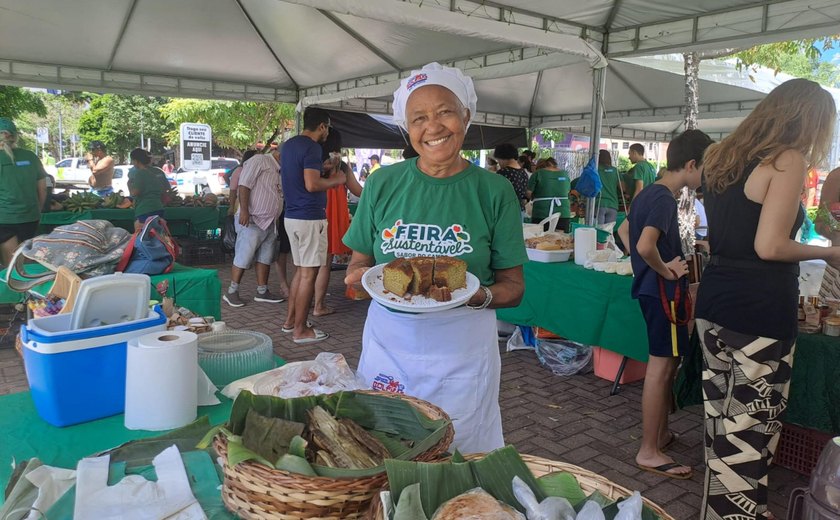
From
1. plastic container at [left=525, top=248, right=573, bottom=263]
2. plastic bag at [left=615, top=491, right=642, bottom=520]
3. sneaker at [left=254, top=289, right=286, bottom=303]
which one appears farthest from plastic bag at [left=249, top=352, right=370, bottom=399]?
sneaker at [left=254, top=289, right=286, bottom=303]

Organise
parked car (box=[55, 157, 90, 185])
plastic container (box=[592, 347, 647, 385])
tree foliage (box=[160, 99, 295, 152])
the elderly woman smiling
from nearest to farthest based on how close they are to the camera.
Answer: the elderly woman smiling, plastic container (box=[592, 347, 647, 385]), tree foliage (box=[160, 99, 295, 152]), parked car (box=[55, 157, 90, 185])

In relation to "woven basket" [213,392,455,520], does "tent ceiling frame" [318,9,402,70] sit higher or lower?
higher

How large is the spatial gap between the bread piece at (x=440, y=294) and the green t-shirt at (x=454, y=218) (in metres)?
0.20

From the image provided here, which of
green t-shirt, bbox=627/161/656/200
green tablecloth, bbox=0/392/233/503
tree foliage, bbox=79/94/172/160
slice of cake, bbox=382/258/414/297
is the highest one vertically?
tree foliage, bbox=79/94/172/160

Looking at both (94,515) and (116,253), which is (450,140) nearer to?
(94,515)

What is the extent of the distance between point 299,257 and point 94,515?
4103 millimetres

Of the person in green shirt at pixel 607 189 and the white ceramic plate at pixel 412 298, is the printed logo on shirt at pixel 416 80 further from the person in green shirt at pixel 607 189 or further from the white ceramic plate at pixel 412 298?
the person in green shirt at pixel 607 189

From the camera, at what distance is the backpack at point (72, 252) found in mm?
2715

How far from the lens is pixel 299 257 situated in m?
5.04

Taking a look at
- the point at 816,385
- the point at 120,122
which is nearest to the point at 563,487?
the point at 816,385

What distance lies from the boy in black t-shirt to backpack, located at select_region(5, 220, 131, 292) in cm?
285

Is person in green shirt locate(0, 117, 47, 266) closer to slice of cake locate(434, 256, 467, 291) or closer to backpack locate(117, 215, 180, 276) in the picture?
backpack locate(117, 215, 180, 276)

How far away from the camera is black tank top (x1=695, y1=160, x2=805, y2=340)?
7.01 feet

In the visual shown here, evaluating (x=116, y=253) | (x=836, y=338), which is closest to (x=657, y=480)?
(x=836, y=338)
